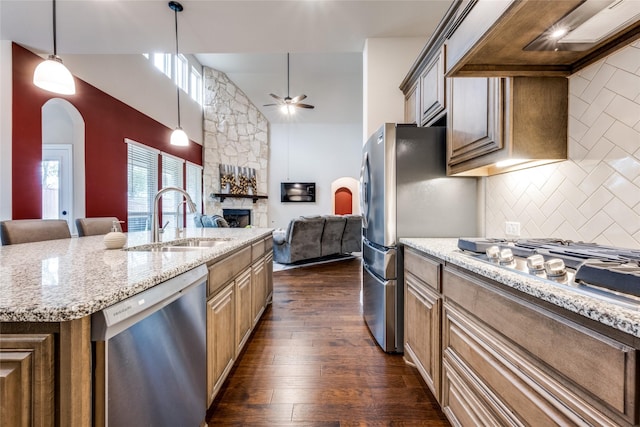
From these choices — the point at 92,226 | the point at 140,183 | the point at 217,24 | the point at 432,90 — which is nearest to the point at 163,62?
the point at 140,183

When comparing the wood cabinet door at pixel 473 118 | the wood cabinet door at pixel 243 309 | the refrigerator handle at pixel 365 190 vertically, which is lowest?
the wood cabinet door at pixel 243 309

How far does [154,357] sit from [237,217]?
287 inches

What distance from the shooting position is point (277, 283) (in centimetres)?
420

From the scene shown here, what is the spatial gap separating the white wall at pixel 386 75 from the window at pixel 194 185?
16.4 feet

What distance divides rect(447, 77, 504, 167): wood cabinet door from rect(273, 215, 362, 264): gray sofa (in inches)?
138

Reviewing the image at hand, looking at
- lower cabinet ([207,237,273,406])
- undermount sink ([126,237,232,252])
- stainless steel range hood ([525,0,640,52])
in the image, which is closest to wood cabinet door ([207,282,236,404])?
lower cabinet ([207,237,273,406])

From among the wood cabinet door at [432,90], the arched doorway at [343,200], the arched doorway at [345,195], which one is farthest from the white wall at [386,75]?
the arched doorway at [343,200]

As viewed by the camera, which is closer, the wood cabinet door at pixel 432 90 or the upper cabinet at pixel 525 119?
the upper cabinet at pixel 525 119

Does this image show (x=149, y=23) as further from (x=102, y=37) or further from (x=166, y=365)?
(x=166, y=365)

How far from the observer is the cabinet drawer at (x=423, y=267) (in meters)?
1.54

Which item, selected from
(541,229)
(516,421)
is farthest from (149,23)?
(516,421)

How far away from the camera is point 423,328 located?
1.71 metres

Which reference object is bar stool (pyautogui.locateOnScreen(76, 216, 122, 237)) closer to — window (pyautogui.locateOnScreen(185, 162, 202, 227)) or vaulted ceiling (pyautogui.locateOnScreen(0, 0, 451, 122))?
vaulted ceiling (pyautogui.locateOnScreen(0, 0, 451, 122))

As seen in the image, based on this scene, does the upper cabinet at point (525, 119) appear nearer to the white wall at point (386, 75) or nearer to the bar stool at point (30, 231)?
the white wall at point (386, 75)
